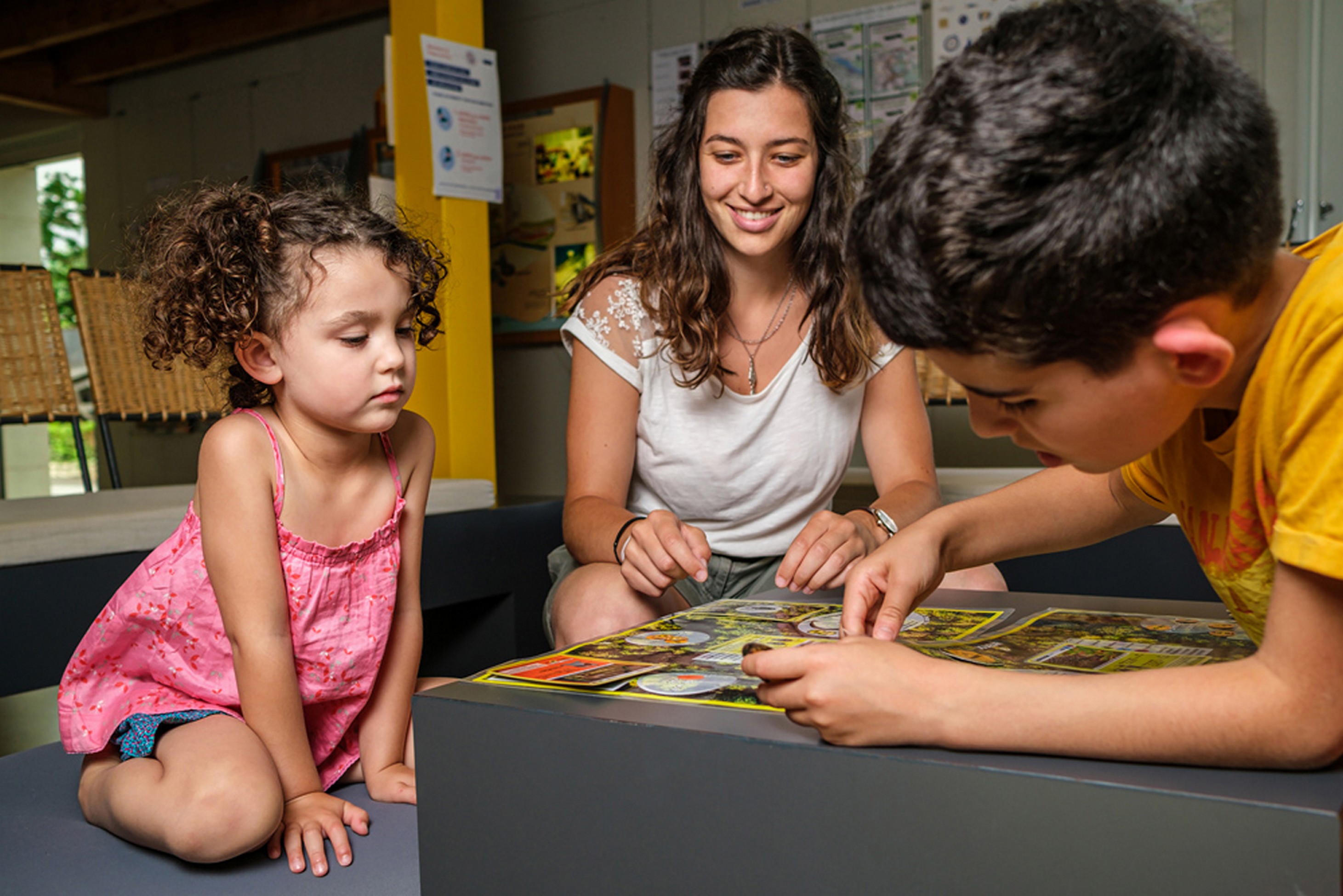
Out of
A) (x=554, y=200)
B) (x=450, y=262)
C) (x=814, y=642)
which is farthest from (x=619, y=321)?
(x=554, y=200)

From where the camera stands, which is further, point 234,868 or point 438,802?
point 234,868

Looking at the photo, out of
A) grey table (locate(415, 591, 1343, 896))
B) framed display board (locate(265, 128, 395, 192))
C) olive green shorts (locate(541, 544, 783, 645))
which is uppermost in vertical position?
framed display board (locate(265, 128, 395, 192))

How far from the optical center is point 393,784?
47.5 inches

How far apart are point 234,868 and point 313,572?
313mm

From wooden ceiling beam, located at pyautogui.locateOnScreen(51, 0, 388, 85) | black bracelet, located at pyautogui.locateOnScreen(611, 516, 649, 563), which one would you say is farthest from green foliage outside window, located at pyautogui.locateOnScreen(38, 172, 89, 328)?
black bracelet, located at pyautogui.locateOnScreen(611, 516, 649, 563)

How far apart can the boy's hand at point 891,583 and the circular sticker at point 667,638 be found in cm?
12

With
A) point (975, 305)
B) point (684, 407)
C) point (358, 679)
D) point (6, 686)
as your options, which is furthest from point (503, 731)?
point (6, 686)

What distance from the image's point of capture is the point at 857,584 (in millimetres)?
818

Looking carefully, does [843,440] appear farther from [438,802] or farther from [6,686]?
[6,686]

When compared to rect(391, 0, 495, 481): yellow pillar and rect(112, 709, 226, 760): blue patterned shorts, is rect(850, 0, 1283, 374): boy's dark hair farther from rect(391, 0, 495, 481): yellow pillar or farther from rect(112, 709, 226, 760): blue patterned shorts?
rect(391, 0, 495, 481): yellow pillar

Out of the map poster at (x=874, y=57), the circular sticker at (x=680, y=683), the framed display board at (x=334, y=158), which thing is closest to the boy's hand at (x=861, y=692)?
the circular sticker at (x=680, y=683)

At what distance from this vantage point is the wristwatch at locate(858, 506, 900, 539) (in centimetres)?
129

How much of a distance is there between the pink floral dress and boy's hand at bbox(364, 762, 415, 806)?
0.17 feet

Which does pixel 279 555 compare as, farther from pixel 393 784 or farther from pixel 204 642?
pixel 393 784
